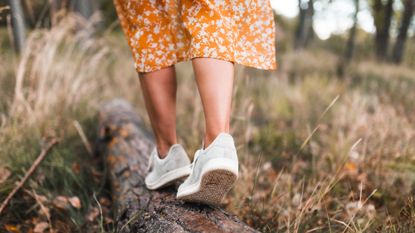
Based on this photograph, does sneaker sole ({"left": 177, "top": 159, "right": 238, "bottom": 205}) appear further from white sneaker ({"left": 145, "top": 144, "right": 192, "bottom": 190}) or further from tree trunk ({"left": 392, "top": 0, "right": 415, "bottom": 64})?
tree trunk ({"left": 392, "top": 0, "right": 415, "bottom": 64})

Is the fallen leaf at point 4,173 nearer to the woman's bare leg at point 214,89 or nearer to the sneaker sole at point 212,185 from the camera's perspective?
the sneaker sole at point 212,185

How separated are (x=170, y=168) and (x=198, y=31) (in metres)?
0.61

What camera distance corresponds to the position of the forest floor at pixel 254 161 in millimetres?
1654

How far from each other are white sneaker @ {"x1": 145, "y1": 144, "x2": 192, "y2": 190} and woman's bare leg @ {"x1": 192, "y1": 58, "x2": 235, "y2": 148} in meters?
0.30

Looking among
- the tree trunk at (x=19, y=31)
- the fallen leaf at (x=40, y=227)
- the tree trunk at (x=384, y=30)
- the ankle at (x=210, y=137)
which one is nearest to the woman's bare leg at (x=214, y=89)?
the ankle at (x=210, y=137)

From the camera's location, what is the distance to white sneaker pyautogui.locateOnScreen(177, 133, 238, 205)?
113 centimetres

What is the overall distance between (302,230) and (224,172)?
1.95 ft

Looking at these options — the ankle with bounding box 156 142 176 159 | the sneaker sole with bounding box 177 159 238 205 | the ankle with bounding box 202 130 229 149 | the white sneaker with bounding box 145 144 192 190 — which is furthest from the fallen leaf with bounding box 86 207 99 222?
the ankle with bounding box 202 130 229 149

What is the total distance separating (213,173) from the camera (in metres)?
1.14

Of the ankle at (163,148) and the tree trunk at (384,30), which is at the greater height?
the ankle at (163,148)

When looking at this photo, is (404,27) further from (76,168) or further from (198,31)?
(198,31)

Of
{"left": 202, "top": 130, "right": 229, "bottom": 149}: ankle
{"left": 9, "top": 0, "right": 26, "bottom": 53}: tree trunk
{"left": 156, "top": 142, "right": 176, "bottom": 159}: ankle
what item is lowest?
{"left": 156, "top": 142, "right": 176, "bottom": 159}: ankle

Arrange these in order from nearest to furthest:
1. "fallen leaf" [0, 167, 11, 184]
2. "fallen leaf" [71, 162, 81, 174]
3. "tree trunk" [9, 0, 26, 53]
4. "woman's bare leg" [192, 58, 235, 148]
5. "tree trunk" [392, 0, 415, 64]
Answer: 1. "woman's bare leg" [192, 58, 235, 148]
2. "fallen leaf" [0, 167, 11, 184]
3. "fallen leaf" [71, 162, 81, 174]
4. "tree trunk" [9, 0, 26, 53]
5. "tree trunk" [392, 0, 415, 64]

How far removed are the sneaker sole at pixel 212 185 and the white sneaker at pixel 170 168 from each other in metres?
0.20
